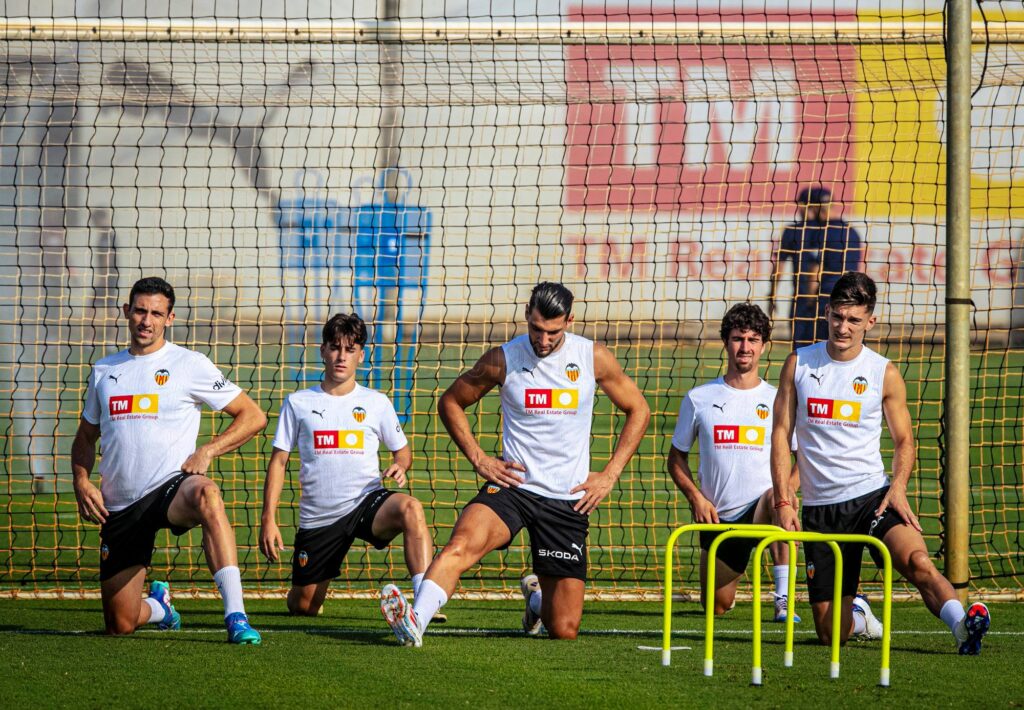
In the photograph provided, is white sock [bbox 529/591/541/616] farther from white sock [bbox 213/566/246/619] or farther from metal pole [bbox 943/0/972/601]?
metal pole [bbox 943/0/972/601]

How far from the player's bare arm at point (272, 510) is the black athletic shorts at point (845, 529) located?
2.81m

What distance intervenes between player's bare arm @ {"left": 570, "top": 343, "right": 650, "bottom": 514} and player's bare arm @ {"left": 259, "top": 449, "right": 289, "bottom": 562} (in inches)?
64.7

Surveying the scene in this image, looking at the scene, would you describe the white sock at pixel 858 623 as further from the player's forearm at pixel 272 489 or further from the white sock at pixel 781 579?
the player's forearm at pixel 272 489

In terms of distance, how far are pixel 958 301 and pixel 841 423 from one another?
151 cm

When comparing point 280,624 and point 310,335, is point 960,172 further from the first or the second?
point 310,335

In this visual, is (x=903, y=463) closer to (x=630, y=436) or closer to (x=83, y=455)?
(x=630, y=436)

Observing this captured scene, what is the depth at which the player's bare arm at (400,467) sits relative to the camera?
743 centimetres

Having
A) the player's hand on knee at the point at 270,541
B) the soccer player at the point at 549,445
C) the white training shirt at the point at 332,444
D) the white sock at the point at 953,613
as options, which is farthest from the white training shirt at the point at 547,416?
the white sock at the point at 953,613

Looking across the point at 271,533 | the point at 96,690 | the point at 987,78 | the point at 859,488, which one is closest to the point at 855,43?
the point at 987,78

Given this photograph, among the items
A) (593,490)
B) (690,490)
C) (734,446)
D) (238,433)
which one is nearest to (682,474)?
(690,490)

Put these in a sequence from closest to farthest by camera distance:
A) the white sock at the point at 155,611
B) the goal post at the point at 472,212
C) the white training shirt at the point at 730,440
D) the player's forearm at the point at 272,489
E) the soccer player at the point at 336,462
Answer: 1. the white sock at the point at 155,611
2. the player's forearm at the point at 272,489
3. the soccer player at the point at 336,462
4. the white training shirt at the point at 730,440
5. the goal post at the point at 472,212

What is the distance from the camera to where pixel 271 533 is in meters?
7.02

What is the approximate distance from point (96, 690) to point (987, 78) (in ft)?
27.7

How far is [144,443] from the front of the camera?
22.1 ft
